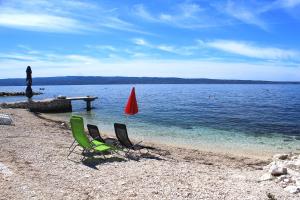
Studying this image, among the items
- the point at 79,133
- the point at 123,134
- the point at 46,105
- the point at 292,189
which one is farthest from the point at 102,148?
the point at 46,105

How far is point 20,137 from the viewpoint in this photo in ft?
45.6

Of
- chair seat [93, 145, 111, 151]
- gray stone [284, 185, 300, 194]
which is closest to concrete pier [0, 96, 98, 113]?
chair seat [93, 145, 111, 151]

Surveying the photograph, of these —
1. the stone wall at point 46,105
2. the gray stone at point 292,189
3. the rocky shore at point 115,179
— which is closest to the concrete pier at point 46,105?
the stone wall at point 46,105

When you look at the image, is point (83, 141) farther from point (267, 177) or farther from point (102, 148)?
point (267, 177)

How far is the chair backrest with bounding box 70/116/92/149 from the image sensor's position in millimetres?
10875

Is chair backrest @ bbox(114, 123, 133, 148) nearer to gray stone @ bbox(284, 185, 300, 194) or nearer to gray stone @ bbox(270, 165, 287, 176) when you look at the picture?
gray stone @ bbox(270, 165, 287, 176)

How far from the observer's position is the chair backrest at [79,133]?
1088cm

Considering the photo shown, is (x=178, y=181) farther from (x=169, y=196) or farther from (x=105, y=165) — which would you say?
(x=105, y=165)

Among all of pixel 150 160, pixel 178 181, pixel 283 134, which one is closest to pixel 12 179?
pixel 178 181

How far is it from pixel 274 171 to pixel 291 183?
756 millimetres

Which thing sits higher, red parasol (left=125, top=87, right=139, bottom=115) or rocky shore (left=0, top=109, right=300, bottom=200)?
red parasol (left=125, top=87, right=139, bottom=115)

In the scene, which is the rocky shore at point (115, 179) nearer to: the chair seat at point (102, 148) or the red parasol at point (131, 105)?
the chair seat at point (102, 148)

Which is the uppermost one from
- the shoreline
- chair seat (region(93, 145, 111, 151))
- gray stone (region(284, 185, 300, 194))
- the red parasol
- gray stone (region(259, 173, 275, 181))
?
the red parasol

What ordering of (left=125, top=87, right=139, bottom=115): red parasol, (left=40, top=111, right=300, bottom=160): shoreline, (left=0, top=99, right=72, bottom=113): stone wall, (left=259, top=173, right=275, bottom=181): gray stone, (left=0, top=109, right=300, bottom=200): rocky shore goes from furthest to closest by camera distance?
(left=0, top=99, right=72, bottom=113): stone wall, (left=40, top=111, right=300, bottom=160): shoreline, (left=125, top=87, right=139, bottom=115): red parasol, (left=259, top=173, right=275, bottom=181): gray stone, (left=0, top=109, right=300, bottom=200): rocky shore
